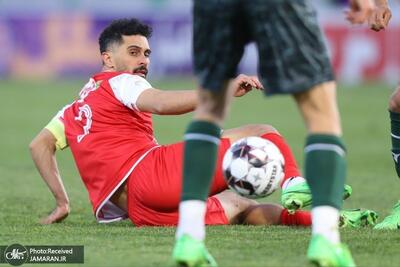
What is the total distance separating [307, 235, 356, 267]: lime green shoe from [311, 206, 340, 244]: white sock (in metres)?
0.03

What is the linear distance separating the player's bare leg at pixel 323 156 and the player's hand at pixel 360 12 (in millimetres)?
333

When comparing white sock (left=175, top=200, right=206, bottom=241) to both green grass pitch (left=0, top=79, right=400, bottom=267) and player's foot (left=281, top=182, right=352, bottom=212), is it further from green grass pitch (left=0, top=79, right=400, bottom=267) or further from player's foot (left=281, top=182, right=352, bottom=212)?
player's foot (left=281, top=182, right=352, bottom=212)

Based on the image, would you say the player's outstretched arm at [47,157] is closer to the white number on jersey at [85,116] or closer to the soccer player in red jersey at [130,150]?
the soccer player in red jersey at [130,150]

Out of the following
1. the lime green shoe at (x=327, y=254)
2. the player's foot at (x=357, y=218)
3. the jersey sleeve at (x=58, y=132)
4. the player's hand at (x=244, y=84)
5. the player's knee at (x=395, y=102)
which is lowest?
the lime green shoe at (x=327, y=254)

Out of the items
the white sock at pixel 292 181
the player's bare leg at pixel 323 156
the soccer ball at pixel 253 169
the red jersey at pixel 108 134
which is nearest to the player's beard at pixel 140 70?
the red jersey at pixel 108 134

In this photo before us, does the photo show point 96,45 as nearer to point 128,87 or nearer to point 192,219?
point 128,87

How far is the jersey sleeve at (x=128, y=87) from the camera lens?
6352mm

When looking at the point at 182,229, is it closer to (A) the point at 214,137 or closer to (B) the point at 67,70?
(A) the point at 214,137

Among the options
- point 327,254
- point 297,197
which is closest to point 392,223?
point 297,197

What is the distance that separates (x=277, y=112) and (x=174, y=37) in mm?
7773

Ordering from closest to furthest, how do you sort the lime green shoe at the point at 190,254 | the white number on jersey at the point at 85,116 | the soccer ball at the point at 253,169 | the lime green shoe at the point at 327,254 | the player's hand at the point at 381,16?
the lime green shoe at the point at 327,254 → the lime green shoe at the point at 190,254 → the player's hand at the point at 381,16 → the soccer ball at the point at 253,169 → the white number on jersey at the point at 85,116

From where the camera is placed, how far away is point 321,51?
4.62m

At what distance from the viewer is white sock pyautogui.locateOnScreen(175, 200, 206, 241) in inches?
184

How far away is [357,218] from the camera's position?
6.51 metres
